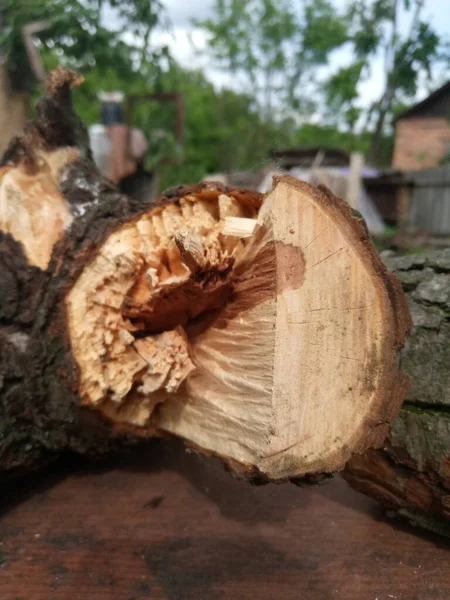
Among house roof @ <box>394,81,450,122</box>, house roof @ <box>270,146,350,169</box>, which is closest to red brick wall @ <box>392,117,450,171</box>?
house roof @ <box>394,81,450,122</box>

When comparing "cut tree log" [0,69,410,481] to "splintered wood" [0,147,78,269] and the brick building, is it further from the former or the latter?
the brick building

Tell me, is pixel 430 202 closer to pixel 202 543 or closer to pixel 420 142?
pixel 420 142

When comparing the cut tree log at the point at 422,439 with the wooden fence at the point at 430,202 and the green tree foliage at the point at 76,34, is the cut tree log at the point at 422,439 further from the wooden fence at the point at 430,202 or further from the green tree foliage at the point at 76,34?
the wooden fence at the point at 430,202

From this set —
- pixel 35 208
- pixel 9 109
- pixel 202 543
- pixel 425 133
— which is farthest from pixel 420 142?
pixel 202 543

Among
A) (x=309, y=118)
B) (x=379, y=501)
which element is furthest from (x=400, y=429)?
(x=309, y=118)

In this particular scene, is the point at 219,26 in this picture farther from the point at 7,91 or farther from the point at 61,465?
the point at 61,465
